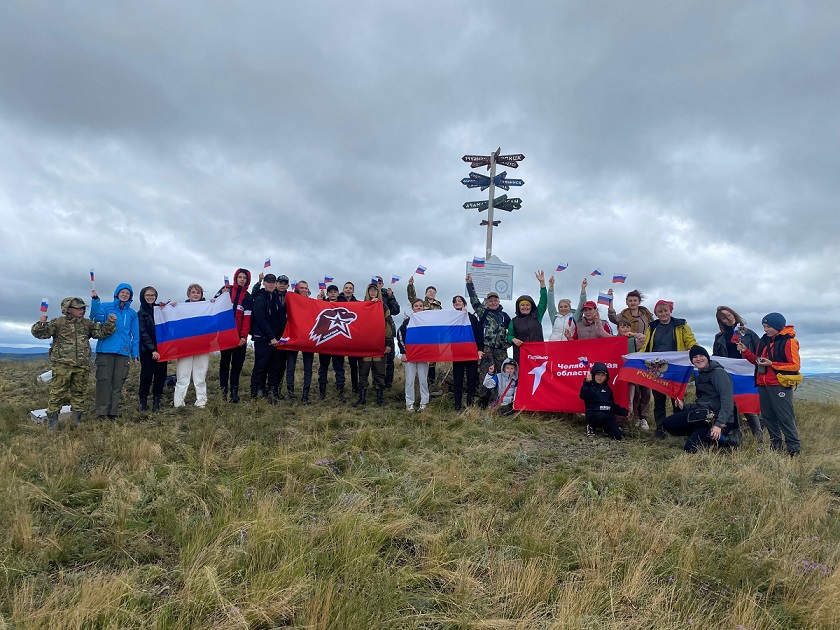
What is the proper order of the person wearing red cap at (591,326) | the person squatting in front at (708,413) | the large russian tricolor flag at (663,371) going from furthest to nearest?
the person wearing red cap at (591,326)
the large russian tricolor flag at (663,371)
the person squatting in front at (708,413)

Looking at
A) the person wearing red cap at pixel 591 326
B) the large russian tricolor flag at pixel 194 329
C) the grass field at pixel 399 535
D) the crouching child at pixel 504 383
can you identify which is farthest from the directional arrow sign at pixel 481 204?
the grass field at pixel 399 535

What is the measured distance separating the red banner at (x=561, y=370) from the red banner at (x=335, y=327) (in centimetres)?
336

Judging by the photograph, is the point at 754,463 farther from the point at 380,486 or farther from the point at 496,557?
the point at 380,486

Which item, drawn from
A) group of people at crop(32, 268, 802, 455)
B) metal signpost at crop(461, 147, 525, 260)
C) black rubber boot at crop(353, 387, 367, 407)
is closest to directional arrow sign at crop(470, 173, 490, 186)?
metal signpost at crop(461, 147, 525, 260)

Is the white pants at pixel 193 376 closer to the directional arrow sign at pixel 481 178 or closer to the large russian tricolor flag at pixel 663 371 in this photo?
the large russian tricolor flag at pixel 663 371

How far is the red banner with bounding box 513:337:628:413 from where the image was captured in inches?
371

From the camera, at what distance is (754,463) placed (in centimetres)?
639

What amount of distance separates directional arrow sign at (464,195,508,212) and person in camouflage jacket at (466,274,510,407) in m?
5.81

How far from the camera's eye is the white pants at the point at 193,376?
9.16 meters

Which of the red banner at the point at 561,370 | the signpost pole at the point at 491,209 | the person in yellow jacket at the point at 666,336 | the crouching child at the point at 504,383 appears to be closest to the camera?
the person in yellow jacket at the point at 666,336

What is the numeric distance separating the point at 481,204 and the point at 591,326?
691 cm

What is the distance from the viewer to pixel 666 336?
29.3 feet

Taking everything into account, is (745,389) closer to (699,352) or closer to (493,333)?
(699,352)

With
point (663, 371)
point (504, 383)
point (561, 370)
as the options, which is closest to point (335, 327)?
point (504, 383)
